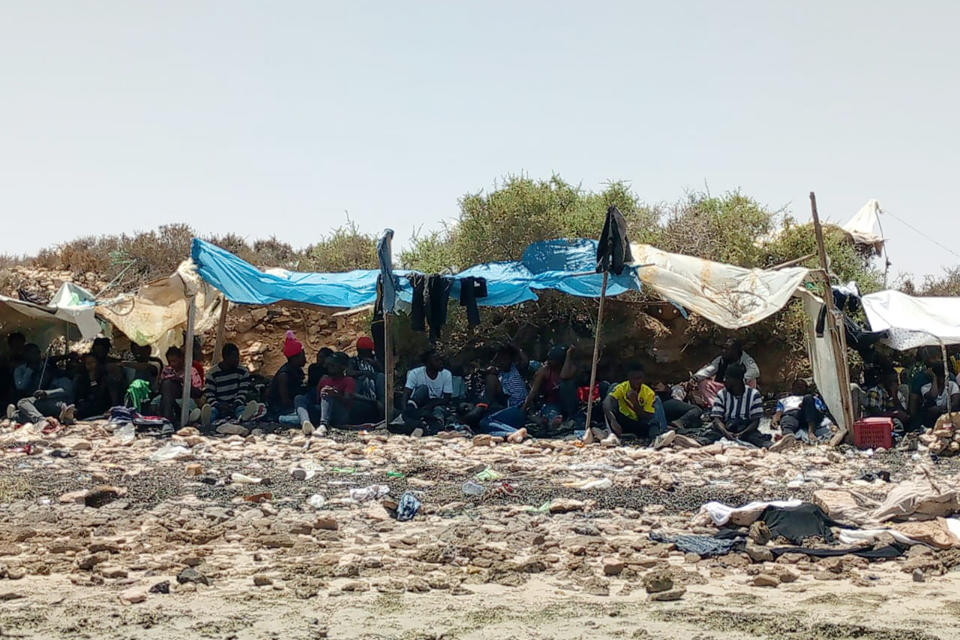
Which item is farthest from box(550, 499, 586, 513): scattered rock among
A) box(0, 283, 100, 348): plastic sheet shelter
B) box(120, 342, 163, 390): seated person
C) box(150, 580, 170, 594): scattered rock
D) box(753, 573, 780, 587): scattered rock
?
box(0, 283, 100, 348): plastic sheet shelter

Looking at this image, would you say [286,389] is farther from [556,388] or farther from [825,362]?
[825,362]

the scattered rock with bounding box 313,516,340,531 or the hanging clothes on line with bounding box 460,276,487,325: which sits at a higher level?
the hanging clothes on line with bounding box 460,276,487,325

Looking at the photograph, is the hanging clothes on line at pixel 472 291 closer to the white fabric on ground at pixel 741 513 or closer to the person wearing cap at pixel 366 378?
the person wearing cap at pixel 366 378

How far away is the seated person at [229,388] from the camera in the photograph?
12664 millimetres

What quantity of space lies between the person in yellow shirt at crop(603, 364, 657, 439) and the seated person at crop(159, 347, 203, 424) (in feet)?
15.7

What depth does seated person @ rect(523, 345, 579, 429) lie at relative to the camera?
12.1 m

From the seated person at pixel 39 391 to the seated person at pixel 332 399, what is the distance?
8.90ft

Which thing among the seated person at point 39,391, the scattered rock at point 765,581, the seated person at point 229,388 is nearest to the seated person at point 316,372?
the seated person at point 229,388

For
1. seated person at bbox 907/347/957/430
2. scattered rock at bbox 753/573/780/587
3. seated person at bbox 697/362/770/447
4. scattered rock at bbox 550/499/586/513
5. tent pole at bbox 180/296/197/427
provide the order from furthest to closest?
tent pole at bbox 180/296/197/427 < seated person at bbox 907/347/957/430 < seated person at bbox 697/362/770/447 < scattered rock at bbox 550/499/586/513 < scattered rock at bbox 753/573/780/587

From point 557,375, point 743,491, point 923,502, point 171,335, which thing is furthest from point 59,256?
point 923,502

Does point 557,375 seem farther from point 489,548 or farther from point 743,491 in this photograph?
point 489,548

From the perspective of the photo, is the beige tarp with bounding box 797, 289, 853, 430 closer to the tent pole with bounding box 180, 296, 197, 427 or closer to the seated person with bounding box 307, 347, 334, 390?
the seated person with bounding box 307, 347, 334, 390

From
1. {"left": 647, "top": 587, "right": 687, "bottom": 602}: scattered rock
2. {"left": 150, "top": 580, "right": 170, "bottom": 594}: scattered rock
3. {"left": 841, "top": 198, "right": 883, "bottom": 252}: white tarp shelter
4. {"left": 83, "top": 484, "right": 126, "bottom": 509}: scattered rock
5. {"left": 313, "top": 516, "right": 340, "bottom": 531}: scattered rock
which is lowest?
{"left": 647, "top": 587, "right": 687, "bottom": 602}: scattered rock

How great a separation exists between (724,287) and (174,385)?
20.9 feet
